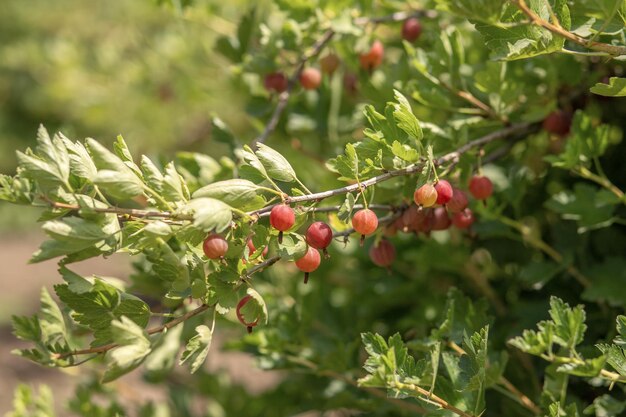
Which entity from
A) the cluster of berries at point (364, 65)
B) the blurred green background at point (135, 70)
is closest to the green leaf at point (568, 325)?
the cluster of berries at point (364, 65)

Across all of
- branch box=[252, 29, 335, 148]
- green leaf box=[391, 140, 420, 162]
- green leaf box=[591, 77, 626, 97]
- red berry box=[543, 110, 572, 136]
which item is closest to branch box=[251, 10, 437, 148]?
branch box=[252, 29, 335, 148]

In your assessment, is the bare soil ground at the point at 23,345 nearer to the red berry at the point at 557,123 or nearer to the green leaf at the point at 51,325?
the green leaf at the point at 51,325

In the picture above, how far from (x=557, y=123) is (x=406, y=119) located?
0.38m

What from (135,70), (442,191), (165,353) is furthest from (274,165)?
(135,70)

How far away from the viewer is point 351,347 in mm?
1060

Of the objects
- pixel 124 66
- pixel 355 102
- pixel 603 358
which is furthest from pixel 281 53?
pixel 124 66

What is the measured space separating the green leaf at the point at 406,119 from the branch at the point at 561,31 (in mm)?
150

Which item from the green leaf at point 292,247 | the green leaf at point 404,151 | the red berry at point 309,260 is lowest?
the red berry at point 309,260

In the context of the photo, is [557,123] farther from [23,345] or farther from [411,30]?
[23,345]

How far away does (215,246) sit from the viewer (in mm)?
682

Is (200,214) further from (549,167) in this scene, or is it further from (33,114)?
(33,114)

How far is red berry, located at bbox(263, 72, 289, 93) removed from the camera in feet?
3.70

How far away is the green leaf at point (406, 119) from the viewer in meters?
0.75

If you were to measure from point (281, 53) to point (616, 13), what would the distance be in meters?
0.56
